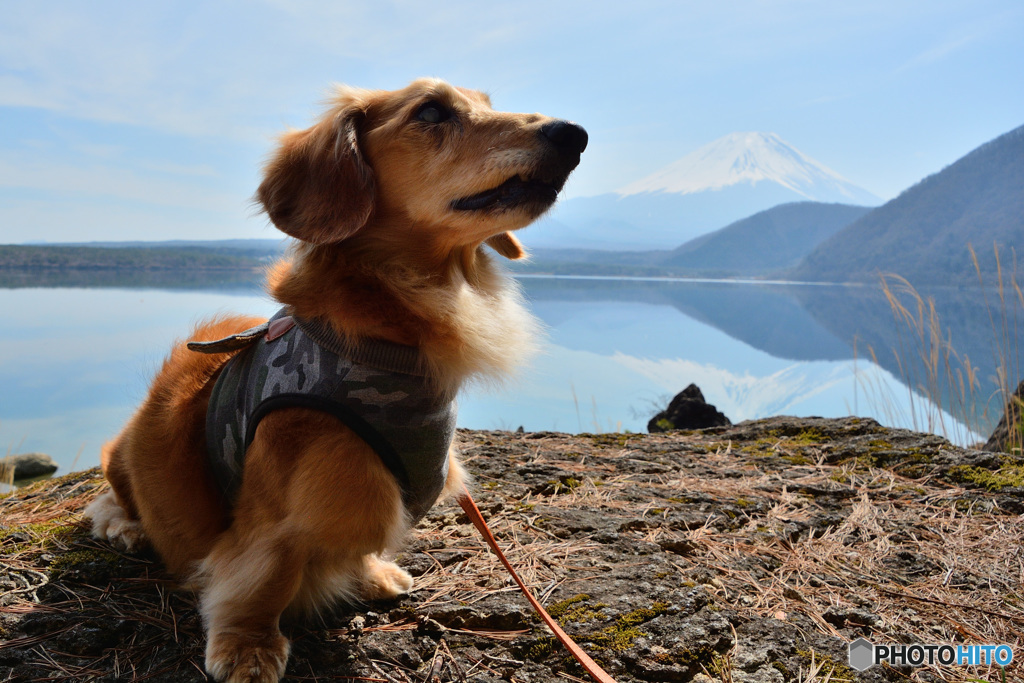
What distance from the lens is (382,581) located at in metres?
2.08

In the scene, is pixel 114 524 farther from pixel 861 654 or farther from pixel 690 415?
pixel 690 415

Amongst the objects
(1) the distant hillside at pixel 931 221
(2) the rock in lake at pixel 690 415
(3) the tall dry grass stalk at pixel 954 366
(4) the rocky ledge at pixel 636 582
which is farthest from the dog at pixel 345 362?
(1) the distant hillside at pixel 931 221

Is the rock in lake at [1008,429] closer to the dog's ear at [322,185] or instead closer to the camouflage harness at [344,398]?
the camouflage harness at [344,398]

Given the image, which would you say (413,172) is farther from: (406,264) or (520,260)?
(520,260)

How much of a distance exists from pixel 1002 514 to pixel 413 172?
3.13 meters

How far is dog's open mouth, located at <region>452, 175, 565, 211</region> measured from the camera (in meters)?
1.93

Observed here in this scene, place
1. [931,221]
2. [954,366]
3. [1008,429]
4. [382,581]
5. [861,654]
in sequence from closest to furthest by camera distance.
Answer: [861,654] < [382,581] < [1008,429] < [954,366] < [931,221]

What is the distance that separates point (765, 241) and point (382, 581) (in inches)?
4363

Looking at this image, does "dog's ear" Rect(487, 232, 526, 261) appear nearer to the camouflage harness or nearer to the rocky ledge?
the camouflage harness

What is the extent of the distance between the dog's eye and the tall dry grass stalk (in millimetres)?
4545

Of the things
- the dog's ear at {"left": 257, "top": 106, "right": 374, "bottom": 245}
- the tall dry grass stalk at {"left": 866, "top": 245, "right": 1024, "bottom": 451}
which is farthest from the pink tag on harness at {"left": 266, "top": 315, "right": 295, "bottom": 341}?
the tall dry grass stalk at {"left": 866, "top": 245, "right": 1024, "bottom": 451}

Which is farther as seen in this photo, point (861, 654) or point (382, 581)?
point (382, 581)

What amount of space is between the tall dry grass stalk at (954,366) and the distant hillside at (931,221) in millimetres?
21105

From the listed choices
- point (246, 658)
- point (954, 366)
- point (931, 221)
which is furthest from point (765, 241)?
point (246, 658)
